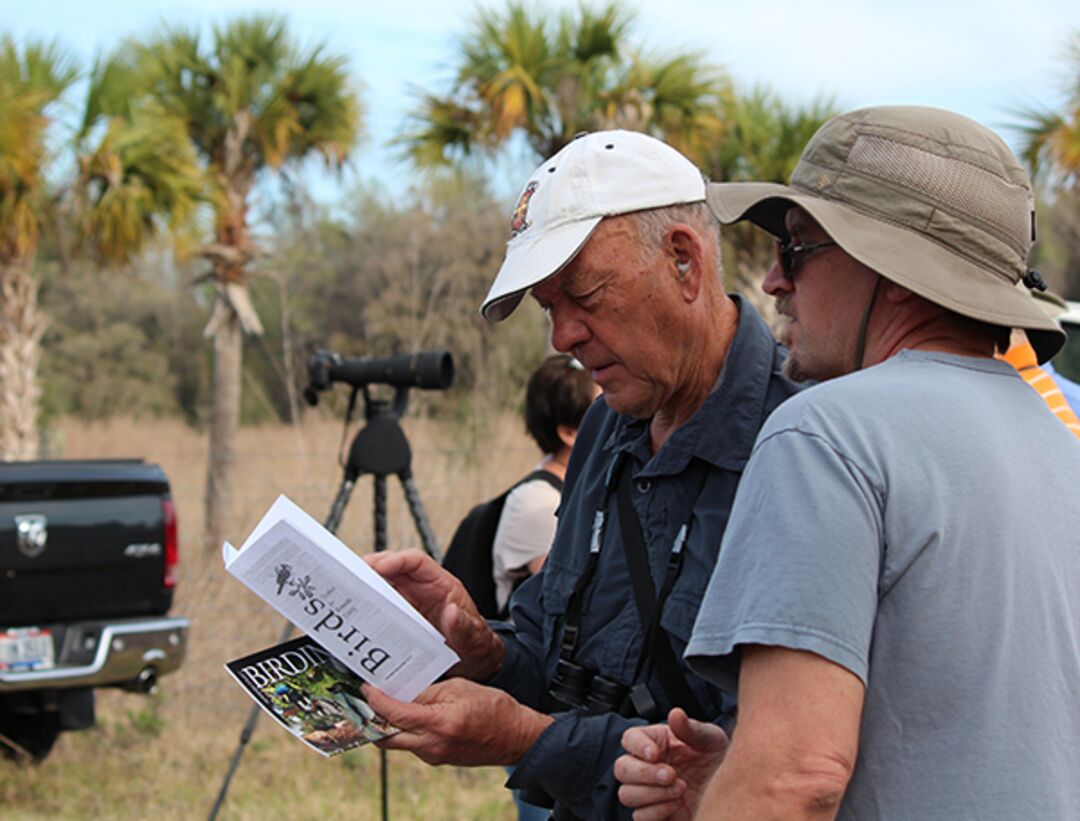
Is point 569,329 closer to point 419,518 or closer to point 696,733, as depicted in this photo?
point 696,733

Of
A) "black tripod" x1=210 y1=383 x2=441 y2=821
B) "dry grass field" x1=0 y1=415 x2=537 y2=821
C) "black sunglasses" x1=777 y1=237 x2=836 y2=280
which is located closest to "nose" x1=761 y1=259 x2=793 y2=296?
"black sunglasses" x1=777 y1=237 x2=836 y2=280

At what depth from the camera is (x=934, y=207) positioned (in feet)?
4.78

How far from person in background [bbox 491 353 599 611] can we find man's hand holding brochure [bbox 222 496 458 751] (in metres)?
1.65

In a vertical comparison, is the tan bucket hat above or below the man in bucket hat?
above

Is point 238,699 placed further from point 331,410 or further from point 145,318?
point 145,318

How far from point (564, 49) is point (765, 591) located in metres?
10.6

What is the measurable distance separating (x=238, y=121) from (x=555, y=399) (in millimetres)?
10988

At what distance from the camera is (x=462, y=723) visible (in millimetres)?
1926

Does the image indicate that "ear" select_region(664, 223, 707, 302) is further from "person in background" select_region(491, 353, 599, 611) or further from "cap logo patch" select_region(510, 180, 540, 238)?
"person in background" select_region(491, 353, 599, 611)

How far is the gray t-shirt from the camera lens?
1.27 m

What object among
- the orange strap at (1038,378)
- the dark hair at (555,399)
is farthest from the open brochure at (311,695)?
the dark hair at (555,399)

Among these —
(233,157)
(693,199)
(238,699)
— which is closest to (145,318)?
(233,157)

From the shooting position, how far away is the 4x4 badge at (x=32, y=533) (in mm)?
5520

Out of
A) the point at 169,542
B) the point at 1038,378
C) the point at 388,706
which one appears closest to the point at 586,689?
the point at 388,706
